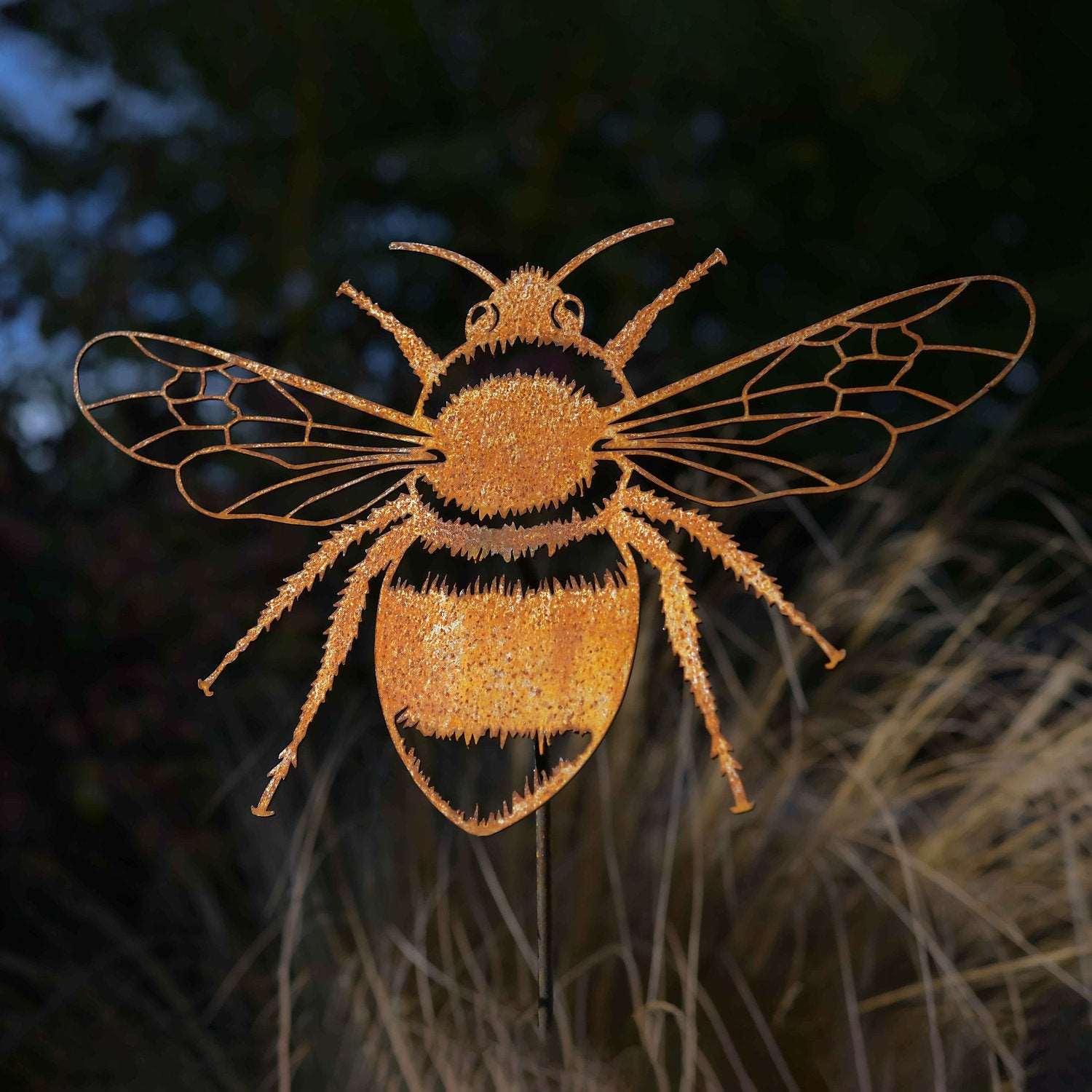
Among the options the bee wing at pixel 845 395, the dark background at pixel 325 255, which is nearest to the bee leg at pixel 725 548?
the bee wing at pixel 845 395

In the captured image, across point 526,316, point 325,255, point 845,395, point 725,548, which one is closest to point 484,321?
point 526,316

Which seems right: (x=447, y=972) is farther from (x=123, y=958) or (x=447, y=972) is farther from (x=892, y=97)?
(x=892, y=97)

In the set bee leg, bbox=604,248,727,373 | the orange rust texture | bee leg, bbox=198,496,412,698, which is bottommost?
the orange rust texture

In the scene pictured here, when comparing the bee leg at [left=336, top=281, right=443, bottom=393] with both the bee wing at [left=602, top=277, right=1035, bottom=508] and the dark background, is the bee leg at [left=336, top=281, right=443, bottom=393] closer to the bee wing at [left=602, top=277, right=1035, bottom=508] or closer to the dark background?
the bee wing at [left=602, top=277, right=1035, bottom=508]

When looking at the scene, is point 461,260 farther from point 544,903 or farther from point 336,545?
point 544,903

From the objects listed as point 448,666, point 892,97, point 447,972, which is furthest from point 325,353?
point 448,666

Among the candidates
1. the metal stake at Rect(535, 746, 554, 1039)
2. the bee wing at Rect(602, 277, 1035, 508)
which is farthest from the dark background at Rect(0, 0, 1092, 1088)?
the metal stake at Rect(535, 746, 554, 1039)
